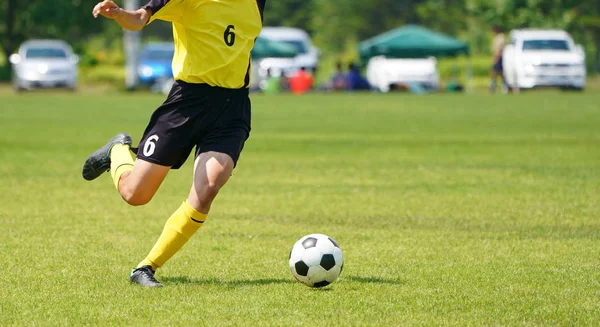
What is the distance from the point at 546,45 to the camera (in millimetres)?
41656

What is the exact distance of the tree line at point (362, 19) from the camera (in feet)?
184

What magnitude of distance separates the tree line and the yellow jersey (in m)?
49.8

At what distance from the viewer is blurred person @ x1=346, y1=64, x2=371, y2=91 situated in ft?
145

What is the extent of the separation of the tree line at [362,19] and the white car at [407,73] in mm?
12614

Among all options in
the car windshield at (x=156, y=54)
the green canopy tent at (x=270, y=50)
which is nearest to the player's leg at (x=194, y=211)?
the green canopy tent at (x=270, y=50)

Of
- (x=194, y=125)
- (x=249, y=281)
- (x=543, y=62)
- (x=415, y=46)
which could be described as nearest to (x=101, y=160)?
(x=194, y=125)

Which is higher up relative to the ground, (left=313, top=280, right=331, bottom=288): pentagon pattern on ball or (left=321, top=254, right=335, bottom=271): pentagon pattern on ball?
(left=321, top=254, right=335, bottom=271): pentagon pattern on ball

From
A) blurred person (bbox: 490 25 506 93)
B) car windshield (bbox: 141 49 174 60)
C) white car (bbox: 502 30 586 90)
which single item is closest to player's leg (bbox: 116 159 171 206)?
blurred person (bbox: 490 25 506 93)

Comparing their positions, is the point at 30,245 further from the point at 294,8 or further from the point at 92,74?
the point at 294,8

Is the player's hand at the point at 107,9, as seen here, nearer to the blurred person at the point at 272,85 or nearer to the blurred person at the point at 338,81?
the blurred person at the point at 272,85

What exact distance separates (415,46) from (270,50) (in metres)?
5.74

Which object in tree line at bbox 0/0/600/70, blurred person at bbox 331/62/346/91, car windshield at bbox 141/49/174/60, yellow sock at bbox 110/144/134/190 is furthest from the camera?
tree line at bbox 0/0/600/70

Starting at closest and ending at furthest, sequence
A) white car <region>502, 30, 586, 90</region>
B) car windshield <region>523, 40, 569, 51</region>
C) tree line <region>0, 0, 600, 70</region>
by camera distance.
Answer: white car <region>502, 30, 586, 90</region>, car windshield <region>523, 40, 569, 51</region>, tree line <region>0, 0, 600, 70</region>

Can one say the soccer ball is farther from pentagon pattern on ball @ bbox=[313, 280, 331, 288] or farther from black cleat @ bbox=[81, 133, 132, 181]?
black cleat @ bbox=[81, 133, 132, 181]
